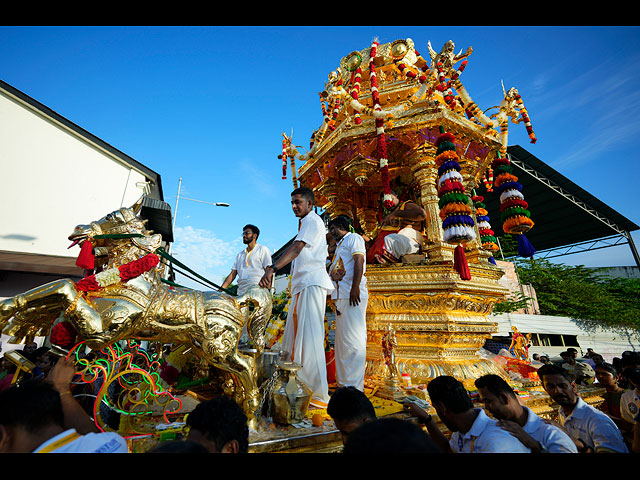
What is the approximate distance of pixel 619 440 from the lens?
2.00 meters

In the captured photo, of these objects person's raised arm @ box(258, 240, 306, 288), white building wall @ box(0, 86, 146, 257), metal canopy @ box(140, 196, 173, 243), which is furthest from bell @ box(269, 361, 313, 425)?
white building wall @ box(0, 86, 146, 257)

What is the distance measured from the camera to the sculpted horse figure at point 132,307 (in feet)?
6.68

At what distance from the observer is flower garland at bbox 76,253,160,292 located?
2221 mm

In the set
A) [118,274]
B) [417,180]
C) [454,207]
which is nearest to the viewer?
[118,274]

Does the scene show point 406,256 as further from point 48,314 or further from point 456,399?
point 48,314

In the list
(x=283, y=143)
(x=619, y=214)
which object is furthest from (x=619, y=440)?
(x=619, y=214)

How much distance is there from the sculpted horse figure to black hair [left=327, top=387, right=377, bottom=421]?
44.0 inches

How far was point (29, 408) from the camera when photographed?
1.17 meters

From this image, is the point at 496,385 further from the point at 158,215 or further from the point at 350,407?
the point at 158,215

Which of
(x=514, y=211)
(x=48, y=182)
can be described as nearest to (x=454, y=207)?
(x=514, y=211)

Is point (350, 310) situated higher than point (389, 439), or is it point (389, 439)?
point (350, 310)

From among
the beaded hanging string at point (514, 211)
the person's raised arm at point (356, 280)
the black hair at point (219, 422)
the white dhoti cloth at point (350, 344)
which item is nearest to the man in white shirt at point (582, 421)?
the white dhoti cloth at point (350, 344)

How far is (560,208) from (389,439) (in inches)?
1009

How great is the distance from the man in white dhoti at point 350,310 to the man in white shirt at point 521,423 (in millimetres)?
1690
